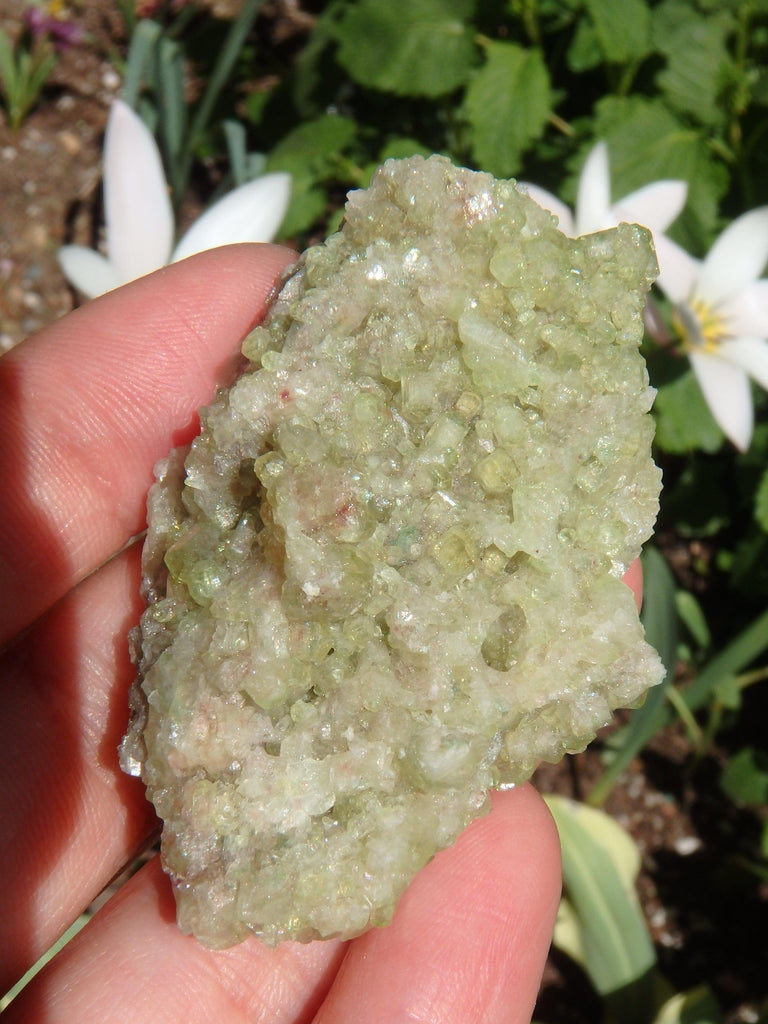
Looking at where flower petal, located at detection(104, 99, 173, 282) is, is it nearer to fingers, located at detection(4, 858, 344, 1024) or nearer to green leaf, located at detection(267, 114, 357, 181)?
green leaf, located at detection(267, 114, 357, 181)

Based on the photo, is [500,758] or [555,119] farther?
[555,119]

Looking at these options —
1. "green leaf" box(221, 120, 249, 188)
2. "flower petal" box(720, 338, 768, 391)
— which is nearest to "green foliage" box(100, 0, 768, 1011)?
"green leaf" box(221, 120, 249, 188)

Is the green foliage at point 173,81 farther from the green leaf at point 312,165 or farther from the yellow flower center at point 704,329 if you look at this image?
the yellow flower center at point 704,329

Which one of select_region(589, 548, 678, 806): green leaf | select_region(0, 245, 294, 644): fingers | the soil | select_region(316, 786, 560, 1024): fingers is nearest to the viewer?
select_region(316, 786, 560, 1024): fingers

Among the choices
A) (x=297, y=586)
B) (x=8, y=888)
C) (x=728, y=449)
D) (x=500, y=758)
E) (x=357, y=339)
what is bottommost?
(x=728, y=449)

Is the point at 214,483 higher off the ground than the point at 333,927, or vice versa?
the point at 214,483

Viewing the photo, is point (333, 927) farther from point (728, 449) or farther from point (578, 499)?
point (728, 449)

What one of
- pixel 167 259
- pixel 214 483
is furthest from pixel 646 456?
pixel 167 259
